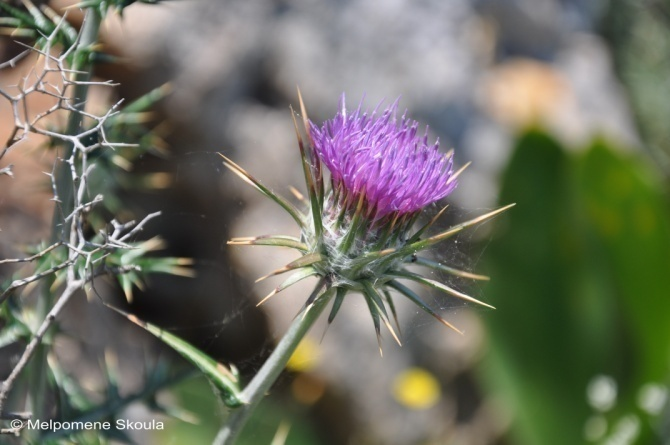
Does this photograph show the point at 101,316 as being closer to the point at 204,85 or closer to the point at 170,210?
the point at 170,210

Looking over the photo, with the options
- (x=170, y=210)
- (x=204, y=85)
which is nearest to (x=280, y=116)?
(x=204, y=85)

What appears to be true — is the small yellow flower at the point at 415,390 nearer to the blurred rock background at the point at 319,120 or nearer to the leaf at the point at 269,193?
the blurred rock background at the point at 319,120

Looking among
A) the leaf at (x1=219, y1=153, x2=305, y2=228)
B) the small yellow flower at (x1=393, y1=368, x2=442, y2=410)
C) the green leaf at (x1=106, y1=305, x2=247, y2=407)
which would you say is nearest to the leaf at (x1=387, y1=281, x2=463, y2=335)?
the leaf at (x1=219, y1=153, x2=305, y2=228)

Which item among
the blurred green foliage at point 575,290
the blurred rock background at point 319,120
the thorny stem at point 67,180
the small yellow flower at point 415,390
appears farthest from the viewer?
the small yellow flower at point 415,390

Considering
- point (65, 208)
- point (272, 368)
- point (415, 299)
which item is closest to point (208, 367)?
point (272, 368)

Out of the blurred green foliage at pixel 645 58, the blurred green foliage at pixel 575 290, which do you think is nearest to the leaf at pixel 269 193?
the blurred green foliage at pixel 575 290

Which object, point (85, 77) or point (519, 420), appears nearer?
point (85, 77)

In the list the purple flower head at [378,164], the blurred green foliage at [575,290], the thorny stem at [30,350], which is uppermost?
the purple flower head at [378,164]
